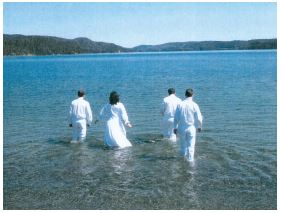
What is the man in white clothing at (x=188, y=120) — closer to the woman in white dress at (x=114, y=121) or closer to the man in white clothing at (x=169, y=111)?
the woman in white dress at (x=114, y=121)

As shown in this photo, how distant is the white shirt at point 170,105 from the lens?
15.1 meters

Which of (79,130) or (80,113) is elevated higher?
(80,113)

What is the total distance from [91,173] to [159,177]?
1.88 metres

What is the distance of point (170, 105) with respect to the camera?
594 inches

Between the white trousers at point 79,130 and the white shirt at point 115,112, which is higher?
the white shirt at point 115,112

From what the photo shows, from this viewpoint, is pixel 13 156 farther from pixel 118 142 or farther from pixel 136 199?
pixel 136 199

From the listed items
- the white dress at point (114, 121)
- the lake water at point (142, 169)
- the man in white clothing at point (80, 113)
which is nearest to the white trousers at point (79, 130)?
the man in white clothing at point (80, 113)

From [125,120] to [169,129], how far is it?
219 centimetres

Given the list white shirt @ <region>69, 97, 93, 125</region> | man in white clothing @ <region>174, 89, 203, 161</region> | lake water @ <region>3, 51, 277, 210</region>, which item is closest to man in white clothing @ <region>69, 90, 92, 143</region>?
white shirt @ <region>69, 97, 93, 125</region>

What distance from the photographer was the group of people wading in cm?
1198

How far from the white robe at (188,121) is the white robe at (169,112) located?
9.54 feet

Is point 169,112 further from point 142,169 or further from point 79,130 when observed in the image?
point 142,169

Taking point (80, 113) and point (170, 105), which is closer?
point (80, 113)

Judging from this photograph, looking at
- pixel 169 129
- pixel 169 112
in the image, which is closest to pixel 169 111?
pixel 169 112
